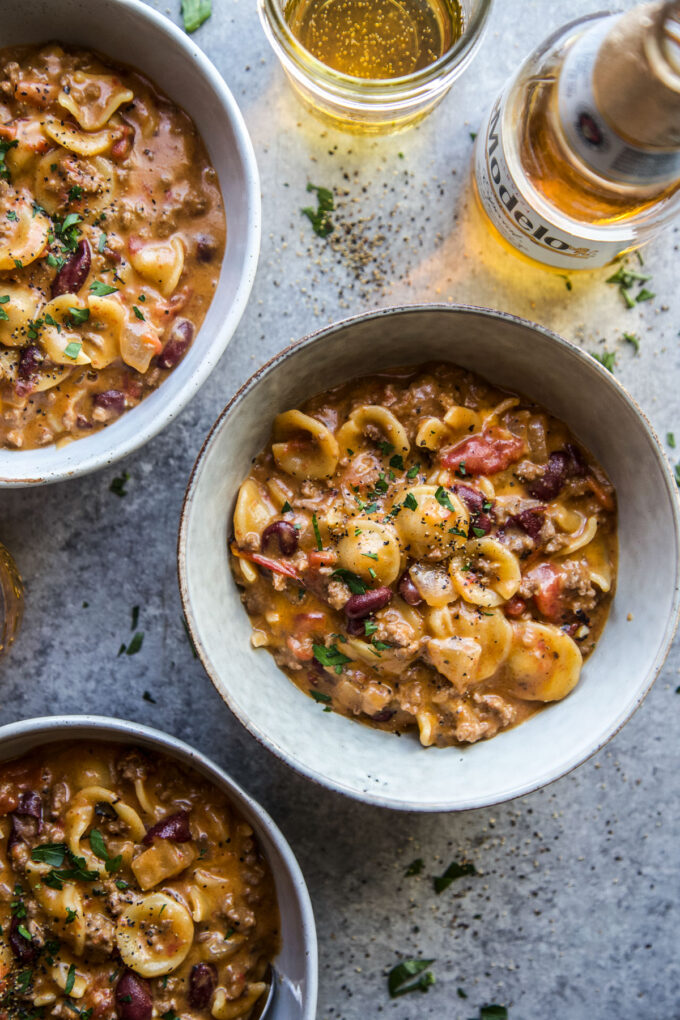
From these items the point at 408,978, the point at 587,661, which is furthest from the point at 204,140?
the point at 408,978

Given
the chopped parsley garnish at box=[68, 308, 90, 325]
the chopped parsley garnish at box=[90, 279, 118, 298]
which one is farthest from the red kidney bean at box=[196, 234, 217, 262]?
the chopped parsley garnish at box=[68, 308, 90, 325]

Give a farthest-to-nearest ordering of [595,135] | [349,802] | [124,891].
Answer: [349,802]
[124,891]
[595,135]

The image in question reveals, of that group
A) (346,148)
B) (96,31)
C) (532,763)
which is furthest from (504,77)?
(532,763)

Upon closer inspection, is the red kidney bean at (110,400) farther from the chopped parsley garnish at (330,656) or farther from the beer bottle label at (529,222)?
the beer bottle label at (529,222)

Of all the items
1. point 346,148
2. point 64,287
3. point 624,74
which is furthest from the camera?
point 346,148

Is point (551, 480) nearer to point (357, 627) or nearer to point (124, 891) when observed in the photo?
A: point (357, 627)

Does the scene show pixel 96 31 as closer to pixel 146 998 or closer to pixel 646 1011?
pixel 146 998
